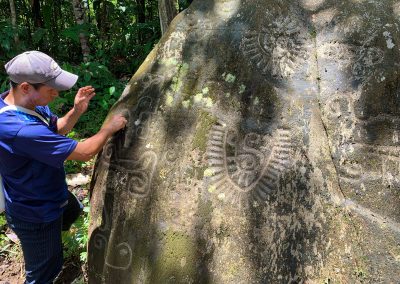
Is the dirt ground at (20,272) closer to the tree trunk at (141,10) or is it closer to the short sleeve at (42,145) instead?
the short sleeve at (42,145)

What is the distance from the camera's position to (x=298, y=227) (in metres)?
2.01

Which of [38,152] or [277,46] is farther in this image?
[277,46]

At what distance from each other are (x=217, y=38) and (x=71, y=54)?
5.51 meters

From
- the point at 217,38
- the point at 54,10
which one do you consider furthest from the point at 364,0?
the point at 54,10

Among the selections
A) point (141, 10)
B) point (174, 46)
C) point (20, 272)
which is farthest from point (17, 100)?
point (141, 10)

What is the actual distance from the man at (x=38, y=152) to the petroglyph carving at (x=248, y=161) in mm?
610

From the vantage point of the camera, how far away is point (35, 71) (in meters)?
2.17

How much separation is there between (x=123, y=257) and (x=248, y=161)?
88cm

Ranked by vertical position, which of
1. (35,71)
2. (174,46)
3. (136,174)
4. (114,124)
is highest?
(174,46)

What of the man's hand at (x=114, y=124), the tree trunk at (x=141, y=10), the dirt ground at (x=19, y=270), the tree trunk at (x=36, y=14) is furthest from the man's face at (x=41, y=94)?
the tree trunk at (x=36, y=14)

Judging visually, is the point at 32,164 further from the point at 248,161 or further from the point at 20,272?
the point at 20,272

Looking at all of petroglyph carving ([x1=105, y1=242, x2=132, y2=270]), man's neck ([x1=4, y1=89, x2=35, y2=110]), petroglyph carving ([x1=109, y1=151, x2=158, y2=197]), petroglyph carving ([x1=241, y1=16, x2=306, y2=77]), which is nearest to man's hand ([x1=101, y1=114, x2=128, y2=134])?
petroglyph carving ([x1=109, y1=151, x2=158, y2=197])

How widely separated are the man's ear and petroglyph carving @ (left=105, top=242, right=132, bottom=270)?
978mm

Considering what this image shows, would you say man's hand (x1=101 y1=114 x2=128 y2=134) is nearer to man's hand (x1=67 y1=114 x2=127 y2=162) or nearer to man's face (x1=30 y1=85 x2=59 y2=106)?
man's hand (x1=67 y1=114 x2=127 y2=162)
